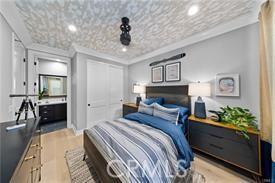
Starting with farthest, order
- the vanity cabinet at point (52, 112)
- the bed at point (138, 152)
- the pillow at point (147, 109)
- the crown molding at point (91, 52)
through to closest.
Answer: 1. the vanity cabinet at point (52, 112)
2. the crown molding at point (91, 52)
3. the pillow at point (147, 109)
4. the bed at point (138, 152)

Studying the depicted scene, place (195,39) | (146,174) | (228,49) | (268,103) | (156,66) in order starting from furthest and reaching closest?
(156,66), (195,39), (228,49), (268,103), (146,174)

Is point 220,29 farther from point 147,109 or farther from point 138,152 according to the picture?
point 138,152

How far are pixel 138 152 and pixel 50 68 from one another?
5.41m

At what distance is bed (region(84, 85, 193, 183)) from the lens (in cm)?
113

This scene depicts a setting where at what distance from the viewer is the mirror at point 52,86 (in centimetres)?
454

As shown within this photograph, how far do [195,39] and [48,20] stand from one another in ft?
10.3

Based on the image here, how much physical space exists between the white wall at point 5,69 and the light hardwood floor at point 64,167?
1.09 m

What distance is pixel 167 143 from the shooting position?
1581mm

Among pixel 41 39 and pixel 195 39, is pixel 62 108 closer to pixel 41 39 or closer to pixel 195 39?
pixel 41 39

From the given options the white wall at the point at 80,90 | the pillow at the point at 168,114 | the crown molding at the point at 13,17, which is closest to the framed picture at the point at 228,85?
the pillow at the point at 168,114

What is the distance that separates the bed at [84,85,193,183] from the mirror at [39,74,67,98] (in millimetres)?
3911

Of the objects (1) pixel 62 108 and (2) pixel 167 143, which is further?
(1) pixel 62 108

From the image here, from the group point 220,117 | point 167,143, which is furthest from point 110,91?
point 220,117

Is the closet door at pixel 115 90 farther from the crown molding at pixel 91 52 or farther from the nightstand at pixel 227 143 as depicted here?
the nightstand at pixel 227 143
